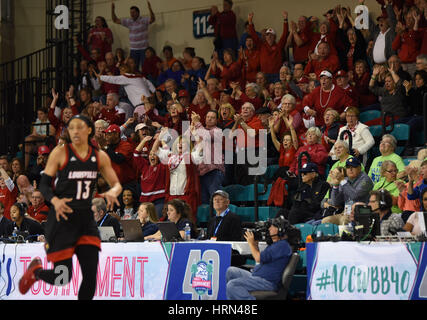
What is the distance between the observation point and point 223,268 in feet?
28.8

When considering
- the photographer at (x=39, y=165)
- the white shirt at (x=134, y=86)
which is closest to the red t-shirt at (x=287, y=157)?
the white shirt at (x=134, y=86)

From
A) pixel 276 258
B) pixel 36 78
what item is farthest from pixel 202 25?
pixel 276 258

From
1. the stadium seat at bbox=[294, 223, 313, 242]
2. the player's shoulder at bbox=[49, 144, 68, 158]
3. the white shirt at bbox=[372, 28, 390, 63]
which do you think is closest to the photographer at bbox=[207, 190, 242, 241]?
the stadium seat at bbox=[294, 223, 313, 242]

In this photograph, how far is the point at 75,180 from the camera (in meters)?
6.61

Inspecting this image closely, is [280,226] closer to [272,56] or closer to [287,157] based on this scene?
[287,157]

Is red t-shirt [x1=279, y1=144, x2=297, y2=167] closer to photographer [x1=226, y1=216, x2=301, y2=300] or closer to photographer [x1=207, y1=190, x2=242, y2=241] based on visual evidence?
photographer [x1=207, y1=190, x2=242, y2=241]

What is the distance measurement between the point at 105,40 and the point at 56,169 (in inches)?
473

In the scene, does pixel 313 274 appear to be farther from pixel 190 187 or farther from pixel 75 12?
pixel 75 12

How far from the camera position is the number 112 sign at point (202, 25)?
18203mm

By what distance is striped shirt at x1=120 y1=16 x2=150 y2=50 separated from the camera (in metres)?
17.8

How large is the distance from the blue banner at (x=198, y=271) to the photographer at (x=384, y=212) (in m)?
1.55

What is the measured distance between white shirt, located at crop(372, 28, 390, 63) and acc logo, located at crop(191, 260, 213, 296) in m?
6.18

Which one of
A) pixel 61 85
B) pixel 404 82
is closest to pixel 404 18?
pixel 404 82
